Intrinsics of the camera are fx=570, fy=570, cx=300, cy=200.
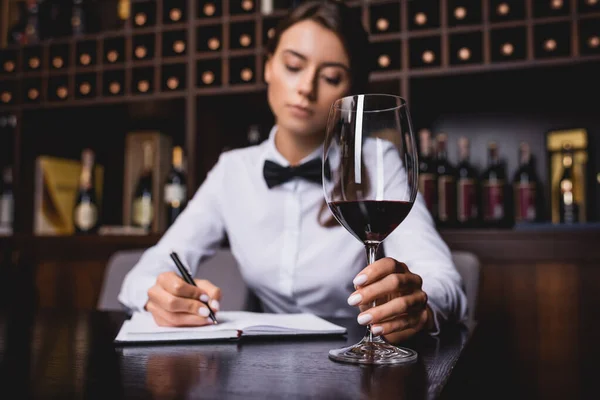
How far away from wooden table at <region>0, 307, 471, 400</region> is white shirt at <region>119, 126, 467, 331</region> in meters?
0.38

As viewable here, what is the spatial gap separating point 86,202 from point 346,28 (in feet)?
5.02

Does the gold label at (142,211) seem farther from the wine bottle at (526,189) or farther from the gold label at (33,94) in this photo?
the wine bottle at (526,189)

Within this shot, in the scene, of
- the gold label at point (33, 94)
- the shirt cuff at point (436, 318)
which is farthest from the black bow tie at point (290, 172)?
→ the gold label at point (33, 94)

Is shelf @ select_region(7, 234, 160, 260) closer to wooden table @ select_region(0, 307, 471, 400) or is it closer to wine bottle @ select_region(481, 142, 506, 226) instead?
wine bottle @ select_region(481, 142, 506, 226)

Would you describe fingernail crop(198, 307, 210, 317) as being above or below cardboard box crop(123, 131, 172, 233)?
below

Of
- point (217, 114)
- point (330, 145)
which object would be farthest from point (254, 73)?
point (330, 145)

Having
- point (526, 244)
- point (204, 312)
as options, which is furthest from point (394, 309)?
point (526, 244)

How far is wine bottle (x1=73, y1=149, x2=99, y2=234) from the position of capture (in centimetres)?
220

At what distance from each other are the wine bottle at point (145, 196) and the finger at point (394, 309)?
1.66m

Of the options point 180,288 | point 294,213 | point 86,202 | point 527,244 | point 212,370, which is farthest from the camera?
point 86,202

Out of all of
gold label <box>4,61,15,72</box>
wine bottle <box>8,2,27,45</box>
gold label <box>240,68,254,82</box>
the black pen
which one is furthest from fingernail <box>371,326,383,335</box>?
wine bottle <box>8,2,27,45</box>

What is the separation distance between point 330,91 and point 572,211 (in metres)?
1.08

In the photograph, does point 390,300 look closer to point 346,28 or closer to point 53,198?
point 346,28

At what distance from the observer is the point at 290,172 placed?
1160mm
